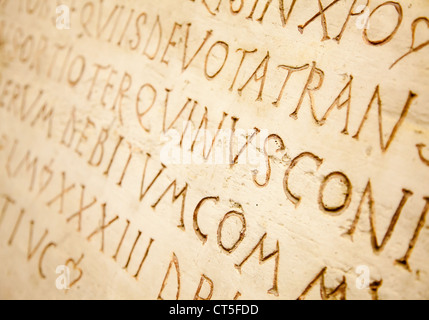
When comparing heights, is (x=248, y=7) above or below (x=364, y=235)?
above

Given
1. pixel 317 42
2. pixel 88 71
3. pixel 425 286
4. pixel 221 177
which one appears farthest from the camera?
pixel 88 71

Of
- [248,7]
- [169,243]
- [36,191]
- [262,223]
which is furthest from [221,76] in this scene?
[36,191]

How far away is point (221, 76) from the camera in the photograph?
1.53 m

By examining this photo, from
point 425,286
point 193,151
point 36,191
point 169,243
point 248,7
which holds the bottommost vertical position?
point 36,191

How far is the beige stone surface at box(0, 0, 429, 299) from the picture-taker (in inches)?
45.6

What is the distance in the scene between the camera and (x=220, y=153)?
149 cm

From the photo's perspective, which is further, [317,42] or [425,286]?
[317,42]

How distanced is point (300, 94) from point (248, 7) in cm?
50

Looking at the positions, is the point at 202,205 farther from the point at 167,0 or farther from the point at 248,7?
the point at 167,0

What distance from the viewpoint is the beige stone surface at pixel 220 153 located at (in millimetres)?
1157

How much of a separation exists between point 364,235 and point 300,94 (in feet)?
1.93

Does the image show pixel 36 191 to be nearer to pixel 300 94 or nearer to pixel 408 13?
pixel 300 94

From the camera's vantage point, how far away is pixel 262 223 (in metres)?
1.36

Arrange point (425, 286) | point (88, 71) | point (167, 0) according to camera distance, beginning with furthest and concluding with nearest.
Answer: point (88, 71), point (167, 0), point (425, 286)
